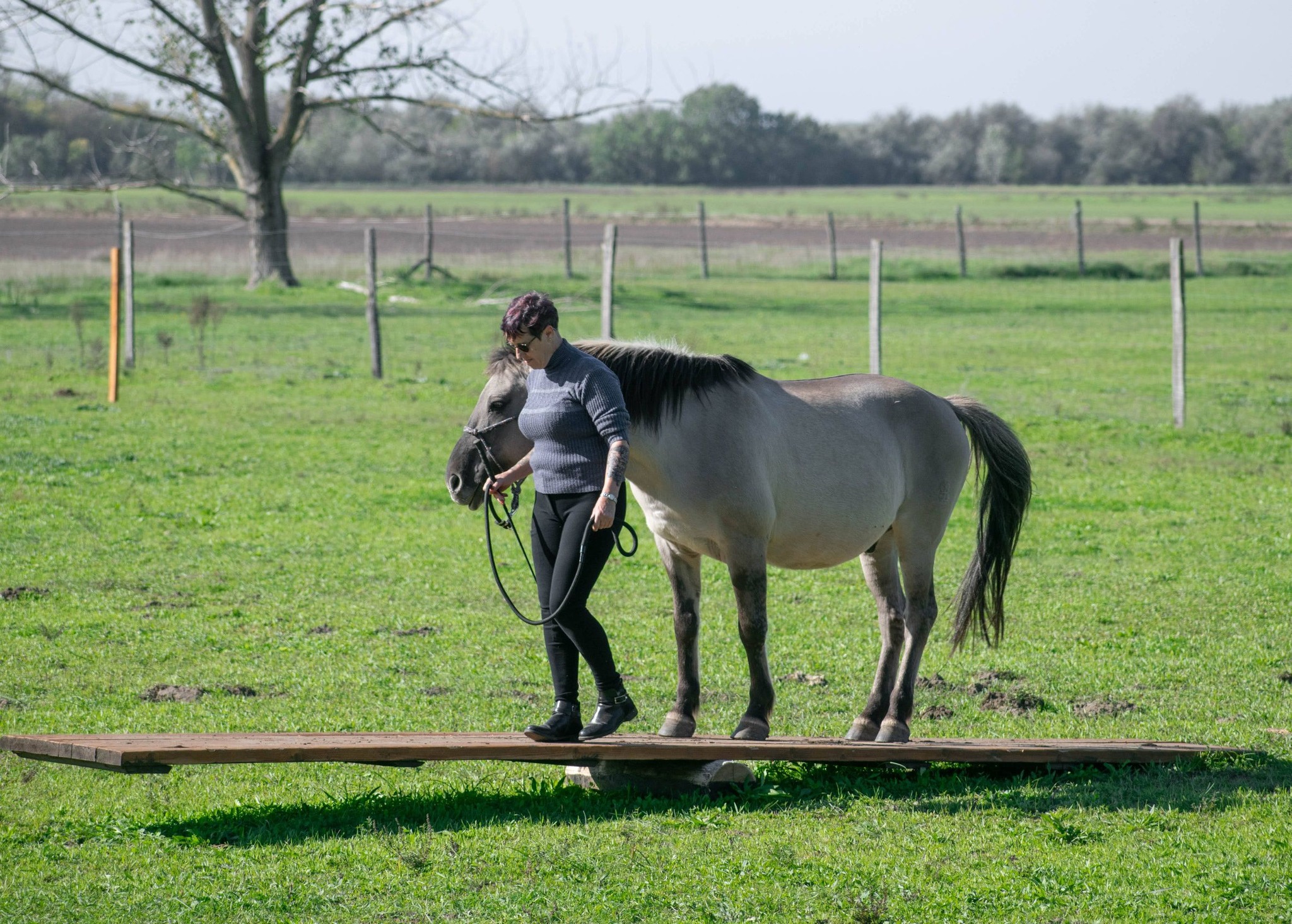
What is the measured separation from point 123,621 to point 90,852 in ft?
12.2

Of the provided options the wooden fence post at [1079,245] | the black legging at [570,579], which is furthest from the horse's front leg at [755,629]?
the wooden fence post at [1079,245]

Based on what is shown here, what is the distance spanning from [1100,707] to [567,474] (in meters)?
3.47

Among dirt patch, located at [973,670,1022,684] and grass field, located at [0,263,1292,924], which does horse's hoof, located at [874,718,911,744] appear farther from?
dirt patch, located at [973,670,1022,684]

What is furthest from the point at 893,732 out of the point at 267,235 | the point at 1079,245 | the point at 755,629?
the point at 1079,245

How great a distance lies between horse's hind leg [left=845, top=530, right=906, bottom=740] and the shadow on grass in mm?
433

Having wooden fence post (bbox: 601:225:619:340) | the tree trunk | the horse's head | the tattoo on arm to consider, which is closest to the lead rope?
the horse's head

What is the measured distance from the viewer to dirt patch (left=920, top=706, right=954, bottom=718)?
22.6ft

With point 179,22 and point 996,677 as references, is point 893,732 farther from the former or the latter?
point 179,22

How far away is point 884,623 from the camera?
661 centimetres

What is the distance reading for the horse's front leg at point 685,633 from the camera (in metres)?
5.96

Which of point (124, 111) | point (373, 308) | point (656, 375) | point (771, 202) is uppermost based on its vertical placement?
point (771, 202)

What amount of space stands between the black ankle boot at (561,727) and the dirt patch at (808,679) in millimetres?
2243

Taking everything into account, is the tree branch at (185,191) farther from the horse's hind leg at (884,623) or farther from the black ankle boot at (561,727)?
the black ankle boot at (561,727)

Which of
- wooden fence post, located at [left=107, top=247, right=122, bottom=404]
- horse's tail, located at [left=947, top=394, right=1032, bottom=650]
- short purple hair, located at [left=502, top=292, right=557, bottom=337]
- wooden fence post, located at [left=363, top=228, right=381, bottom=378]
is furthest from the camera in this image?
wooden fence post, located at [left=363, top=228, right=381, bottom=378]
